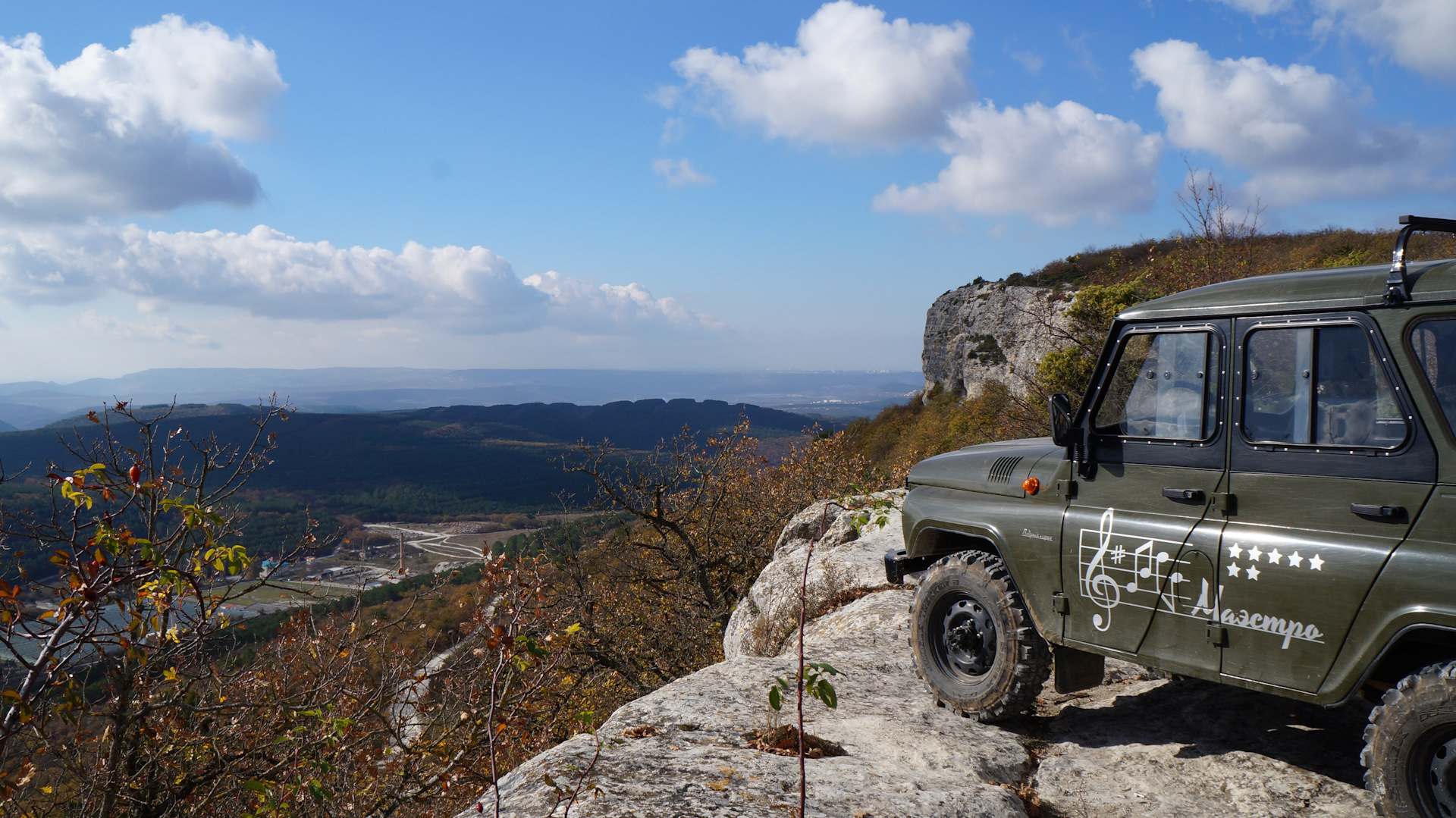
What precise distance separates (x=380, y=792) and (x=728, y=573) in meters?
9.64

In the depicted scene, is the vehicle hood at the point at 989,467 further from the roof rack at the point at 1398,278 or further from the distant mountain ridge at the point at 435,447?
the distant mountain ridge at the point at 435,447

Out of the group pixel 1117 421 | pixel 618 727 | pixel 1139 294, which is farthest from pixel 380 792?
pixel 1139 294

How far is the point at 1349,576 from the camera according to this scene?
332cm

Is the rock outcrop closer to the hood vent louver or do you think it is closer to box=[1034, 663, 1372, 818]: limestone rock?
box=[1034, 663, 1372, 818]: limestone rock

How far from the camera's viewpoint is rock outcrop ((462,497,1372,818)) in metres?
3.72

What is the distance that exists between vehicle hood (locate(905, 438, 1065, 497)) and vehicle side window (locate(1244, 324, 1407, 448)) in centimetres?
119

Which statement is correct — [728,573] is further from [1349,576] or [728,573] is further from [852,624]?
[1349,576]

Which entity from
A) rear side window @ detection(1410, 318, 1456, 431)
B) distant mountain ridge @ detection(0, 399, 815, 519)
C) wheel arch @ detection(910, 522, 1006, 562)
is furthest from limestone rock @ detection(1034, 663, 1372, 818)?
distant mountain ridge @ detection(0, 399, 815, 519)

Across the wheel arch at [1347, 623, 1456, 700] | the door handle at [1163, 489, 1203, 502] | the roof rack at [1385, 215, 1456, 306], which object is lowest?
the wheel arch at [1347, 623, 1456, 700]

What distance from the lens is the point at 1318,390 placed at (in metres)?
3.61

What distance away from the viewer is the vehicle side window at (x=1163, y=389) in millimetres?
4051

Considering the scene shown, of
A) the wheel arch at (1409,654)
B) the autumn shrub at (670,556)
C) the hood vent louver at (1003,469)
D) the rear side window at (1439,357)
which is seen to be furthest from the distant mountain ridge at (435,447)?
the rear side window at (1439,357)

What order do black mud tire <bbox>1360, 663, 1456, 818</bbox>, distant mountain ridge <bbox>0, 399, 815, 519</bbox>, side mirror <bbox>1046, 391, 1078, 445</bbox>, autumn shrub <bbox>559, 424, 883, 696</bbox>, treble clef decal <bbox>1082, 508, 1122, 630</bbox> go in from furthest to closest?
distant mountain ridge <bbox>0, 399, 815, 519</bbox>
autumn shrub <bbox>559, 424, 883, 696</bbox>
side mirror <bbox>1046, 391, 1078, 445</bbox>
treble clef decal <bbox>1082, 508, 1122, 630</bbox>
black mud tire <bbox>1360, 663, 1456, 818</bbox>

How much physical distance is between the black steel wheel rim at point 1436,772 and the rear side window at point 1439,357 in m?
1.26
